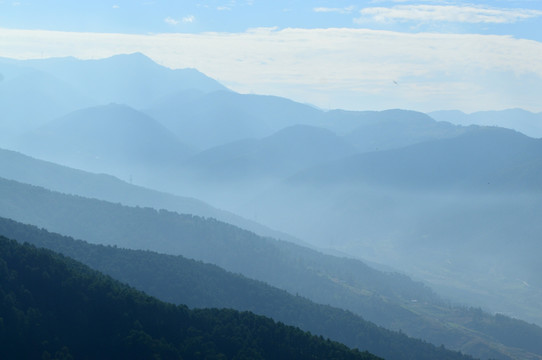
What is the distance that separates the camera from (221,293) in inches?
4764

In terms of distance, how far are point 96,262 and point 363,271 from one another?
9684cm

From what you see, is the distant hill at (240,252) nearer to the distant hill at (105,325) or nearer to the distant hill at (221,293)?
the distant hill at (221,293)

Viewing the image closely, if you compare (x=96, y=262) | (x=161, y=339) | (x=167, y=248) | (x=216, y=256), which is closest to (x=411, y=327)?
(x=216, y=256)

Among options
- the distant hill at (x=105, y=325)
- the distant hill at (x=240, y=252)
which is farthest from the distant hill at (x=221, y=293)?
the distant hill at (x=105, y=325)

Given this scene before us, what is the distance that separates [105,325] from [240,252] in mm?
106311

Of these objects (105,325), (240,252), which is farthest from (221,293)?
(105,325)

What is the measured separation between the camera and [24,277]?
6781 centimetres

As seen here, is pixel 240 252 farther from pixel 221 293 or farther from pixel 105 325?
pixel 105 325

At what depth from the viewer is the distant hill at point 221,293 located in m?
114

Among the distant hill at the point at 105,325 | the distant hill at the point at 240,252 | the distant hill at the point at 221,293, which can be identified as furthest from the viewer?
the distant hill at the point at 240,252

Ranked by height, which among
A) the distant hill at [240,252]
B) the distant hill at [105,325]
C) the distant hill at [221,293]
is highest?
the distant hill at [240,252]

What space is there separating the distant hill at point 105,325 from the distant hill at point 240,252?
7668 cm

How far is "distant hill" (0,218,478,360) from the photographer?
372 ft

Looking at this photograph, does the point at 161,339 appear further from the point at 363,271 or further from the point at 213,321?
the point at 363,271
